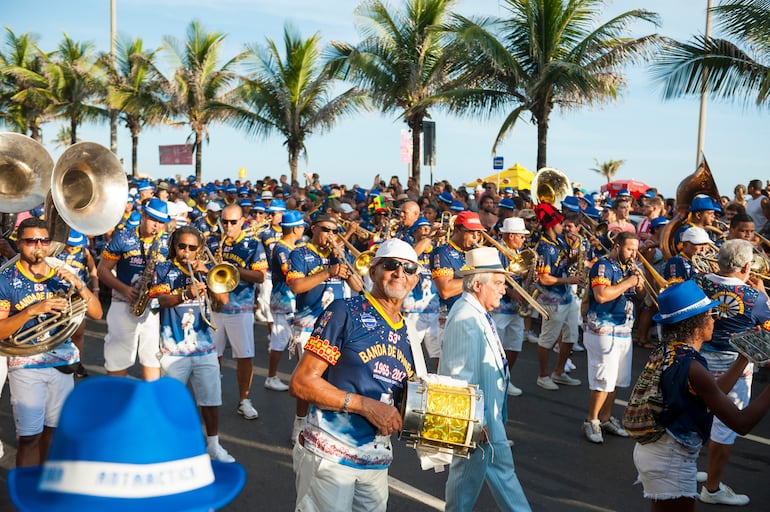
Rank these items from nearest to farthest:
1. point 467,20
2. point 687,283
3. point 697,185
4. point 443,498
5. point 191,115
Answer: point 687,283, point 443,498, point 697,185, point 467,20, point 191,115

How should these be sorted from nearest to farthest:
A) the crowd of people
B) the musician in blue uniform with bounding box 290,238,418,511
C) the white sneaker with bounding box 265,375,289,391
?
1. the musician in blue uniform with bounding box 290,238,418,511
2. the crowd of people
3. the white sneaker with bounding box 265,375,289,391

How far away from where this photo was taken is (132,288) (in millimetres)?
6582

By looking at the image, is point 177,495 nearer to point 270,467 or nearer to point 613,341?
point 270,467

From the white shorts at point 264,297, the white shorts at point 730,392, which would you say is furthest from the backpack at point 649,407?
the white shorts at point 264,297

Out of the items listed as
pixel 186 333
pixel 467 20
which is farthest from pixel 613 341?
pixel 467 20

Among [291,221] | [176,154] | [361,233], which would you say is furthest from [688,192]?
[176,154]

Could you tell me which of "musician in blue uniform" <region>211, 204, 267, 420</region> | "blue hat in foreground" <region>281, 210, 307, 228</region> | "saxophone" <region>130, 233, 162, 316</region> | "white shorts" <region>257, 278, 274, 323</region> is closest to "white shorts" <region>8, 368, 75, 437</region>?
"saxophone" <region>130, 233, 162, 316</region>

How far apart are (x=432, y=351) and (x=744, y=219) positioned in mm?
4034

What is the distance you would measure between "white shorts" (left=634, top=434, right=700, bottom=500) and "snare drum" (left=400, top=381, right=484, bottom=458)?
1.15 m

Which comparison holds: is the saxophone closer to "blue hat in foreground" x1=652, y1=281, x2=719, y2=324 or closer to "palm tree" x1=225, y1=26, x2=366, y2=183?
"blue hat in foreground" x1=652, y1=281, x2=719, y2=324

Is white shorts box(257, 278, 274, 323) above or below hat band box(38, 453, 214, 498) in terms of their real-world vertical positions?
below

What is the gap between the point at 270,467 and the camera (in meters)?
5.97

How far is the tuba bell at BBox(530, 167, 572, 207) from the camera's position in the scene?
1167 cm

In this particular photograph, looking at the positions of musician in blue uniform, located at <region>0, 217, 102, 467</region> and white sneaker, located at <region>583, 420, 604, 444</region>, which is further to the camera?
white sneaker, located at <region>583, 420, 604, 444</region>
